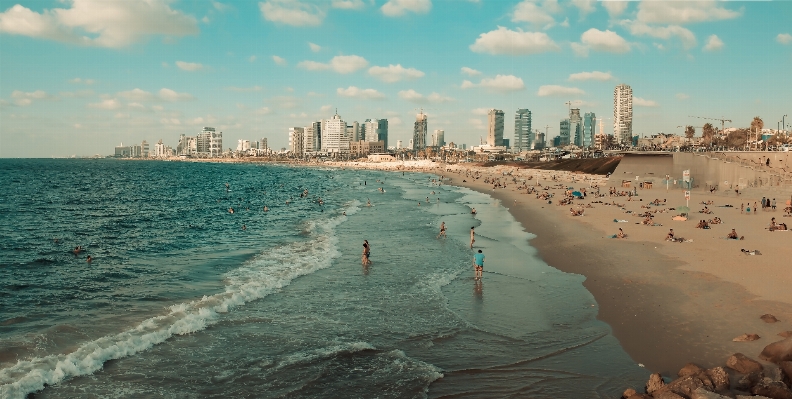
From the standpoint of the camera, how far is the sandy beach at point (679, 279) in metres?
13.9

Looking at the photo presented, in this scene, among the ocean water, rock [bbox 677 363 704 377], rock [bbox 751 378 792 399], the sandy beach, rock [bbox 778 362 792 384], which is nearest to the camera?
rock [bbox 751 378 792 399]

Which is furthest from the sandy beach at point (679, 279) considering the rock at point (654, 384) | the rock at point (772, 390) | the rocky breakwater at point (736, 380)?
the rock at point (772, 390)

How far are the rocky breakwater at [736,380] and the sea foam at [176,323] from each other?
1316 cm

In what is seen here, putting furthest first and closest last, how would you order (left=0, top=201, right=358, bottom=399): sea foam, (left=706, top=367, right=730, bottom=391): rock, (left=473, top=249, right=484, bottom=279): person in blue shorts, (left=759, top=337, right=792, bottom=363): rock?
1. (left=473, top=249, right=484, bottom=279): person in blue shorts
2. (left=0, top=201, right=358, bottom=399): sea foam
3. (left=759, top=337, right=792, bottom=363): rock
4. (left=706, top=367, right=730, bottom=391): rock

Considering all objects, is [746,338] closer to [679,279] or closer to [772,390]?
[772,390]

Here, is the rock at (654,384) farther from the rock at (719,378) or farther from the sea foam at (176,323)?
the sea foam at (176,323)

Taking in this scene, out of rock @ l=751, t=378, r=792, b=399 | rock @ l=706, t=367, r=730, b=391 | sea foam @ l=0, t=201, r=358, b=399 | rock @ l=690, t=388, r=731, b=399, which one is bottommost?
sea foam @ l=0, t=201, r=358, b=399

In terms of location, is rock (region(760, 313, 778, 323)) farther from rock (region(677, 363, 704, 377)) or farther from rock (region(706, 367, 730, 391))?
rock (region(706, 367, 730, 391))

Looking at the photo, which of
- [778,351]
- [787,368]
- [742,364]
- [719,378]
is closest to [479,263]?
[742,364]

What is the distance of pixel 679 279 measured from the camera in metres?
20.5

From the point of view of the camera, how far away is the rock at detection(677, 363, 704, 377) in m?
11.4

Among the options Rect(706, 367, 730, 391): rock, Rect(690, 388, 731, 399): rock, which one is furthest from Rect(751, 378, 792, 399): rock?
Rect(690, 388, 731, 399): rock

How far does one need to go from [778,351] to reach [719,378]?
277 centimetres

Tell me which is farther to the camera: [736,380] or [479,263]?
[479,263]
